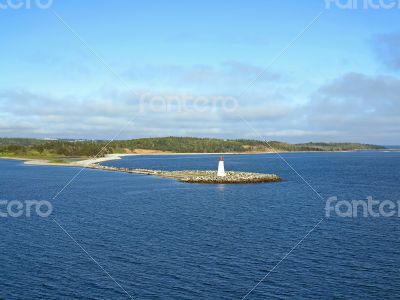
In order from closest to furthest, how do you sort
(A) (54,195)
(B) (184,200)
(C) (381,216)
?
(C) (381,216)
(B) (184,200)
(A) (54,195)

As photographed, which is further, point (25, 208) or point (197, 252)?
point (25, 208)

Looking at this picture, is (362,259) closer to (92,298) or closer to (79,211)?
(92,298)

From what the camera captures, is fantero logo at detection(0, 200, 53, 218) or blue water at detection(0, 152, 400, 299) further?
fantero logo at detection(0, 200, 53, 218)

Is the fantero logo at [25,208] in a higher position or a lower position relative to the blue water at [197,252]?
higher

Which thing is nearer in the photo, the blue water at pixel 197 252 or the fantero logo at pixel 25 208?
the blue water at pixel 197 252

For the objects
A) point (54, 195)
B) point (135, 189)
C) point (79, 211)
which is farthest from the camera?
point (135, 189)

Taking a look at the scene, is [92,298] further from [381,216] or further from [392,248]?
[381,216]

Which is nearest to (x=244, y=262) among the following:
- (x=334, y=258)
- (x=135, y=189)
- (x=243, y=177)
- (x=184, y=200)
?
(x=334, y=258)

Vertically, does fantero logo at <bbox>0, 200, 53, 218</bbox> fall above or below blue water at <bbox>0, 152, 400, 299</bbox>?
above

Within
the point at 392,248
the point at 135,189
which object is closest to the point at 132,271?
the point at 392,248

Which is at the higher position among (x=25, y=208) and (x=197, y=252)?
(x=25, y=208)

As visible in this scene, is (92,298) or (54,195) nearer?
(92,298)
